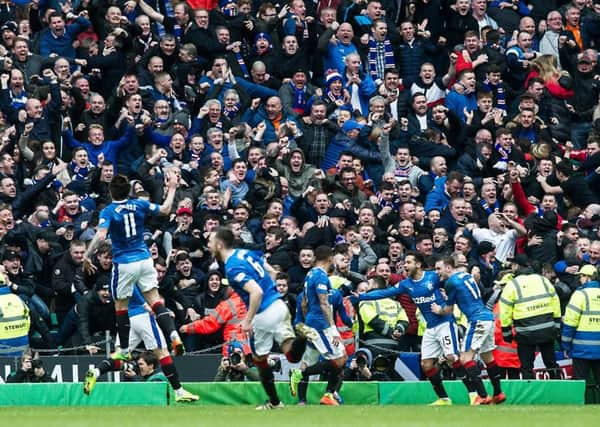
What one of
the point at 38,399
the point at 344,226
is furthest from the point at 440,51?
the point at 38,399

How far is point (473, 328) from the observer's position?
846 inches

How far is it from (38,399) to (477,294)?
5929 mm

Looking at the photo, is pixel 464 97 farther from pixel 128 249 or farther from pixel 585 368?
pixel 128 249

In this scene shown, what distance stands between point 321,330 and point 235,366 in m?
1.85

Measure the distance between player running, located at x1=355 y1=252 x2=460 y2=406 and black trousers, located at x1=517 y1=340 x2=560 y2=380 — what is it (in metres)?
1.42

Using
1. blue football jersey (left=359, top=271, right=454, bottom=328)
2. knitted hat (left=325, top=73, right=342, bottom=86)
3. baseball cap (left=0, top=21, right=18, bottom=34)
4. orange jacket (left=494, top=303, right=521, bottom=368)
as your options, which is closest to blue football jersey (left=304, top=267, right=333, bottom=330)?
blue football jersey (left=359, top=271, right=454, bottom=328)

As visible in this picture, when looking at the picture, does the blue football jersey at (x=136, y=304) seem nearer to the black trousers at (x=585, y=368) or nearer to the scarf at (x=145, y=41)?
the black trousers at (x=585, y=368)

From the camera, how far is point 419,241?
24984 millimetres

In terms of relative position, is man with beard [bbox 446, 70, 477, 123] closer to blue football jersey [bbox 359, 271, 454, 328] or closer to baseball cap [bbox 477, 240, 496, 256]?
baseball cap [bbox 477, 240, 496, 256]

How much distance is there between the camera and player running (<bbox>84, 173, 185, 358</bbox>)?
19844 mm

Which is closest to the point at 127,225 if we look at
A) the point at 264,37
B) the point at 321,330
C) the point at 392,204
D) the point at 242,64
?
the point at 321,330

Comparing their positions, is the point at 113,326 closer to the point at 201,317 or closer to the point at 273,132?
the point at 201,317

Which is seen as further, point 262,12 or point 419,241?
point 262,12

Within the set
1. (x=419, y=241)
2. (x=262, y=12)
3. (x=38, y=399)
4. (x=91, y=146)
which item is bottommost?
(x=38, y=399)
